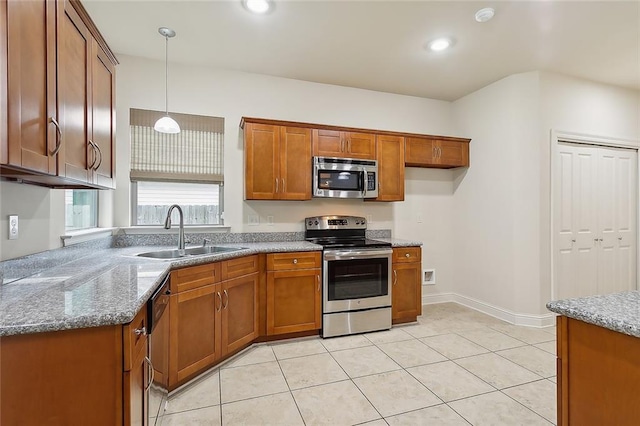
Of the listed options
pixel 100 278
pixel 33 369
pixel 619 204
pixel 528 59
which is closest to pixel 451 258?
pixel 619 204

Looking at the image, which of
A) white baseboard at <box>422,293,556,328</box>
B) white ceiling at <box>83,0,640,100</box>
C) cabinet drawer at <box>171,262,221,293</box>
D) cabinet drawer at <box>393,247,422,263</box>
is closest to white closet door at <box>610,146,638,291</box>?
white ceiling at <box>83,0,640,100</box>

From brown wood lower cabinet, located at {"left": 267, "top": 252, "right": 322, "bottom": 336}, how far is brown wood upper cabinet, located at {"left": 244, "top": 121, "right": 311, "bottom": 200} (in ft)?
2.31

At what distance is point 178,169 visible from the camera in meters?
3.18

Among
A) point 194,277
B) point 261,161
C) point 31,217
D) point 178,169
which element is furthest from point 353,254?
point 31,217

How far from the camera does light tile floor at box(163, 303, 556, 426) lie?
1.88m

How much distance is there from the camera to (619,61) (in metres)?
3.18

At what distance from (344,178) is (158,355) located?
7.85ft

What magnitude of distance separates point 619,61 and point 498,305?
2.86 metres

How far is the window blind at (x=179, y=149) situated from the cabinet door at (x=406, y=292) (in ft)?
7.22

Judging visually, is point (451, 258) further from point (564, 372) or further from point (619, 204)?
point (564, 372)

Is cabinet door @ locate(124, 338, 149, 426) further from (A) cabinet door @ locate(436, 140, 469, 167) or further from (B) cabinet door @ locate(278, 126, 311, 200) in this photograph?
(A) cabinet door @ locate(436, 140, 469, 167)

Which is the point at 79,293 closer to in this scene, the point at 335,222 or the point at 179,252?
the point at 179,252

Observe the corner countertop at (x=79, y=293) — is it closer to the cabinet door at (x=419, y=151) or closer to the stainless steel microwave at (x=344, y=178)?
the stainless steel microwave at (x=344, y=178)

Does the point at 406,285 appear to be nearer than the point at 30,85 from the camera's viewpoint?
No
